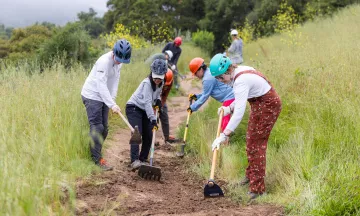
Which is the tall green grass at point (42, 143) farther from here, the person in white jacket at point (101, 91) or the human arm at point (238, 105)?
the human arm at point (238, 105)

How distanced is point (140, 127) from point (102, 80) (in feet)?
3.25

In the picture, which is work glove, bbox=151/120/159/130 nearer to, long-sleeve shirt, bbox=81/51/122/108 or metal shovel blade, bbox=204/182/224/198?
long-sleeve shirt, bbox=81/51/122/108

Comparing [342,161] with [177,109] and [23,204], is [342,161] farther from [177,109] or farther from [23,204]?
[177,109]

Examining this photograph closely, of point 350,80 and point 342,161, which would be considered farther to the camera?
point 350,80

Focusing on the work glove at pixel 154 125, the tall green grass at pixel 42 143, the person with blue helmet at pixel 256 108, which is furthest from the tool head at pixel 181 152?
the person with blue helmet at pixel 256 108

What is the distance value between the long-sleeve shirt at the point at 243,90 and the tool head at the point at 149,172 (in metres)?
1.47

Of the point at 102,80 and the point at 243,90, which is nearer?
the point at 243,90

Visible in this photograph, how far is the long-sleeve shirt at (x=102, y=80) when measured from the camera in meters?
5.52

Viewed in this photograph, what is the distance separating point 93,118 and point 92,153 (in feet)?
1.64

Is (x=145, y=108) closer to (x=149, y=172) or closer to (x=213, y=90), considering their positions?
(x=149, y=172)

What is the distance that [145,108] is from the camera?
5.94 meters

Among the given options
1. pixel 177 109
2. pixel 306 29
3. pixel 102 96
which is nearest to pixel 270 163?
pixel 102 96

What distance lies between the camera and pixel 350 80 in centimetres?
618

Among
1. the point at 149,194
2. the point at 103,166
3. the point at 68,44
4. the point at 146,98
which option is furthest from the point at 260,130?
the point at 68,44
